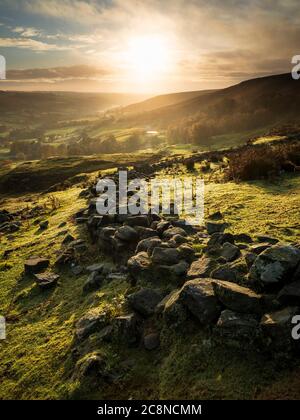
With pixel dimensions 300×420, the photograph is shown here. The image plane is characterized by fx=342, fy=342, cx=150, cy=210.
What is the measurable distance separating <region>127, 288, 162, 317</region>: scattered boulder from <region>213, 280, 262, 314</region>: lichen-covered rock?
1802mm

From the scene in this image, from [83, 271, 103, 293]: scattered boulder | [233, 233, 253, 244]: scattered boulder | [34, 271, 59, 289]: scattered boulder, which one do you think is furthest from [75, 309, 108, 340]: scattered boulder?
[233, 233, 253, 244]: scattered boulder

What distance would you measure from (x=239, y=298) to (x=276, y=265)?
1.09 meters

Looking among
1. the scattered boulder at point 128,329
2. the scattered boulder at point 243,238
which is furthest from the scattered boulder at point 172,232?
the scattered boulder at point 128,329

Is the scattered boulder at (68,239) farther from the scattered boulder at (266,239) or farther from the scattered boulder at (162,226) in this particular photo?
the scattered boulder at (266,239)

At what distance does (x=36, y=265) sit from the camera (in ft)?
43.7

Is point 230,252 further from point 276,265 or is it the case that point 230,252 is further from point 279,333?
point 279,333

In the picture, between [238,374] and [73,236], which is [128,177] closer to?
[73,236]

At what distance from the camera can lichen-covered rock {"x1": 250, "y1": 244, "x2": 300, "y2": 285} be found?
712 cm

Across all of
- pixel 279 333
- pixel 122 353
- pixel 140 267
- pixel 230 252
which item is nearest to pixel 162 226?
pixel 140 267

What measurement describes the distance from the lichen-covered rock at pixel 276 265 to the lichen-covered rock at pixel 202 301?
1040 millimetres

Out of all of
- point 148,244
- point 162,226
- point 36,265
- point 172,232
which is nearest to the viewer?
point 148,244
